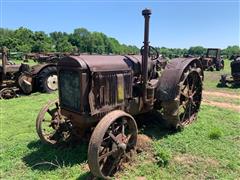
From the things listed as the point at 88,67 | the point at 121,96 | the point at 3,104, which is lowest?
the point at 3,104

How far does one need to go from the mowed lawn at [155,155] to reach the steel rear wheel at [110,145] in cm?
20

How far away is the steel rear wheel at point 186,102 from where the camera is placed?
504 centimetres

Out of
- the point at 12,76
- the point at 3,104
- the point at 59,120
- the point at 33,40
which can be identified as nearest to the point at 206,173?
the point at 59,120

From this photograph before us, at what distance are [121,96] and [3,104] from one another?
5.63 metres

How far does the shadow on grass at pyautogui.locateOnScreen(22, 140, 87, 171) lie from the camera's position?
13.7 feet

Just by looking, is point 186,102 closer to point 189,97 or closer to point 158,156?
point 189,97

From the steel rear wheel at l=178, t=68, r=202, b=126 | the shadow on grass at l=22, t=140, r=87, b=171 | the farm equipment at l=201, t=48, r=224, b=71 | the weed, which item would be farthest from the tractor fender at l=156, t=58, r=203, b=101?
the farm equipment at l=201, t=48, r=224, b=71

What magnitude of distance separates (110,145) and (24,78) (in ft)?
23.1

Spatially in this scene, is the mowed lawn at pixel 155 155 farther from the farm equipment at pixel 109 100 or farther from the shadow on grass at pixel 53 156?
the farm equipment at pixel 109 100

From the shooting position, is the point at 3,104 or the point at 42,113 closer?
the point at 42,113

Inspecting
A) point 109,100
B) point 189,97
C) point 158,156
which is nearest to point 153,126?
point 189,97

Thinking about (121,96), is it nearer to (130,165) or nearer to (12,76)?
(130,165)

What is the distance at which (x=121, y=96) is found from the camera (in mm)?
4453

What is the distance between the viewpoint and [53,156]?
14.6 feet
